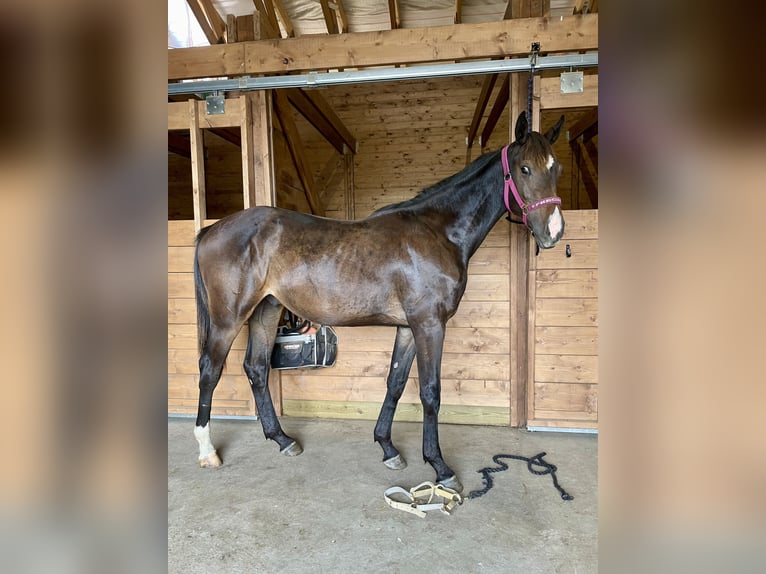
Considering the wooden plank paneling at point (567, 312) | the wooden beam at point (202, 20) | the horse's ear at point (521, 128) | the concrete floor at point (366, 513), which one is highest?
the wooden beam at point (202, 20)

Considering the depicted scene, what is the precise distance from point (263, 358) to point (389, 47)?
2161 mm

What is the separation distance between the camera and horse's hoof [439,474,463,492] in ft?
6.31

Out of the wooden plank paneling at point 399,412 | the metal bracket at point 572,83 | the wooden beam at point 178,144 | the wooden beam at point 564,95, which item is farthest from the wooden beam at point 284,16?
the wooden plank paneling at point 399,412

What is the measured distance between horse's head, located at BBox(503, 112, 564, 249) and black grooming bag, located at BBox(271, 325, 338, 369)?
1.50m

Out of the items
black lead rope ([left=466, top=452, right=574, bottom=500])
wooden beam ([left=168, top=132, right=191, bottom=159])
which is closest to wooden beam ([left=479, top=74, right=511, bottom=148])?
black lead rope ([left=466, top=452, right=574, bottom=500])

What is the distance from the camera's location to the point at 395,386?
2275mm

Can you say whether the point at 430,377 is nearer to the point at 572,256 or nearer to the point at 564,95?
the point at 572,256

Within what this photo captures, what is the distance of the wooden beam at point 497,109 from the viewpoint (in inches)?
123

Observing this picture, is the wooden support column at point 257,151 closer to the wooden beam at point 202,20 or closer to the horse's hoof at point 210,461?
the wooden beam at point 202,20

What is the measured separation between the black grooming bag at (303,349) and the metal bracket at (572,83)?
2137 millimetres

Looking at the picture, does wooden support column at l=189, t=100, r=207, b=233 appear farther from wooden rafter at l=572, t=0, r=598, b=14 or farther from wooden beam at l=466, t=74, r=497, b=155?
wooden rafter at l=572, t=0, r=598, b=14
